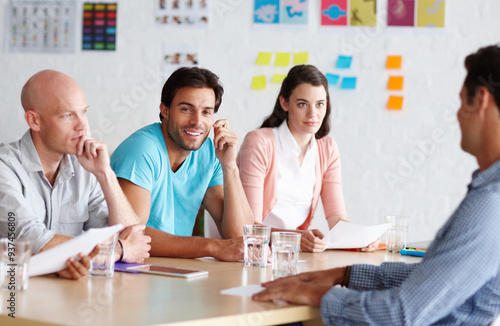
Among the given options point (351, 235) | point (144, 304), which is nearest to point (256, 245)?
point (351, 235)

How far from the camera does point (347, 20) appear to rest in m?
3.72

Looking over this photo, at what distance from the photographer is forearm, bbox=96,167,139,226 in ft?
6.35

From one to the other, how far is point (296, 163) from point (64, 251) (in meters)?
1.63

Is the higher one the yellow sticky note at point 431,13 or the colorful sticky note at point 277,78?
the yellow sticky note at point 431,13

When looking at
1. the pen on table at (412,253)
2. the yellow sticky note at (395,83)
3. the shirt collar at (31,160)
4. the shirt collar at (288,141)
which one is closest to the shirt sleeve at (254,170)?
the shirt collar at (288,141)

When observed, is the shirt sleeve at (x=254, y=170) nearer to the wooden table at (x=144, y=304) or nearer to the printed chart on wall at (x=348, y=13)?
the wooden table at (x=144, y=304)

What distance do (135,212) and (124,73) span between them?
191 centimetres

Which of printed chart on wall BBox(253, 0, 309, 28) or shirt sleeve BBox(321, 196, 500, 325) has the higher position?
printed chart on wall BBox(253, 0, 309, 28)

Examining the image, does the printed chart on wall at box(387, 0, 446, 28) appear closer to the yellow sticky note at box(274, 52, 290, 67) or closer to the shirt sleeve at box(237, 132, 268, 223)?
the yellow sticky note at box(274, 52, 290, 67)

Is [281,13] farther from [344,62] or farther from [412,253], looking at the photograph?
[412,253]

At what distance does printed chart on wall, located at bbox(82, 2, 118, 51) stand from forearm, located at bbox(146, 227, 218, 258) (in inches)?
88.0

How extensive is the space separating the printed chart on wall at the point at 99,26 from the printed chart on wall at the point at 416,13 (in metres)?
1.70

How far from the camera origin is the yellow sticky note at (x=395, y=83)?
372cm

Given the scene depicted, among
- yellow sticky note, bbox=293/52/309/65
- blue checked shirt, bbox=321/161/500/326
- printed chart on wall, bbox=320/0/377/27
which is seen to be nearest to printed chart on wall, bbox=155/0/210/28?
yellow sticky note, bbox=293/52/309/65
